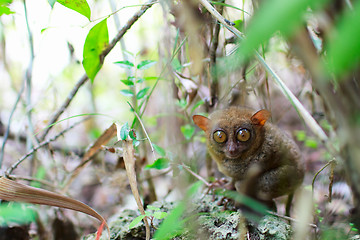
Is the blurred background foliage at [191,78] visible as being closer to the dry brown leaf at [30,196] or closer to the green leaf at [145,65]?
the green leaf at [145,65]

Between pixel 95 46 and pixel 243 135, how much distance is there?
1.16 m

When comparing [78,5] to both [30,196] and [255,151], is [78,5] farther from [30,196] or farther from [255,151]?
[255,151]

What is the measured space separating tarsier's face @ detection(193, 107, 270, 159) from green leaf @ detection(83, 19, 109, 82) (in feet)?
2.67

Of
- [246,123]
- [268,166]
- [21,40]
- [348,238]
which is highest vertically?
[21,40]

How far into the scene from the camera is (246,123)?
227cm

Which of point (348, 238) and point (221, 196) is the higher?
point (221, 196)

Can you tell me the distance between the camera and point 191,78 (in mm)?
2549

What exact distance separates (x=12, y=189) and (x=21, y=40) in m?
2.50

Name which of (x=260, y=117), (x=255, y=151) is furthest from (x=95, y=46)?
(x=255, y=151)

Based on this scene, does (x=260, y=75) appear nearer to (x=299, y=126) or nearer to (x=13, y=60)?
(x=299, y=126)

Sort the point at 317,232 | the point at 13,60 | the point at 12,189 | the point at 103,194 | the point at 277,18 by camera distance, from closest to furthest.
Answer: the point at 277,18 → the point at 12,189 → the point at 317,232 → the point at 103,194 → the point at 13,60

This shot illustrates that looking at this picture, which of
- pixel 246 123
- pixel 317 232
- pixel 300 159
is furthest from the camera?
pixel 300 159

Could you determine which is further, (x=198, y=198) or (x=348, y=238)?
(x=198, y=198)

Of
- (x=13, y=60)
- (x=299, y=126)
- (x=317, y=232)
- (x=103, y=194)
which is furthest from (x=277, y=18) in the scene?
(x=13, y=60)
